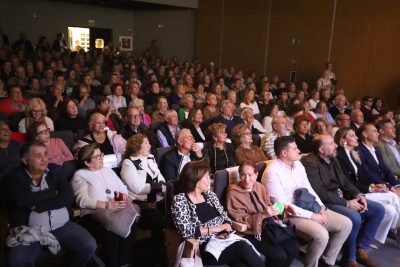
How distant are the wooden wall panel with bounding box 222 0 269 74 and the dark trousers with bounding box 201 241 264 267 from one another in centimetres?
1026


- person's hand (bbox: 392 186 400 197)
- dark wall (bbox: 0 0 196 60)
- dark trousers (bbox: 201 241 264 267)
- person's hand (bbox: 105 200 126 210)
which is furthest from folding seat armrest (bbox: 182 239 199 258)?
Result: dark wall (bbox: 0 0 196 60)

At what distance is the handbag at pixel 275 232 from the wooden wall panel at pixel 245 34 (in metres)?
9.82

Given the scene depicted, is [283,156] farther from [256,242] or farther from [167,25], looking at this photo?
[167,25]

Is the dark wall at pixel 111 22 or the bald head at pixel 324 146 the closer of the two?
the bald head at pixel 324 146

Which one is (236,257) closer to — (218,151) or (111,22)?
(218,151)

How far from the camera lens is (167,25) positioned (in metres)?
14.7

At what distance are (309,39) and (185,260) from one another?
990cm

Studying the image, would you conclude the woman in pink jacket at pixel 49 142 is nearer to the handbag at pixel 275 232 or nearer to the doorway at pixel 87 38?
the handbag at pixel 275 232

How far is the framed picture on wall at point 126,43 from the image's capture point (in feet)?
51.4

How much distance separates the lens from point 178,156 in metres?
3.81

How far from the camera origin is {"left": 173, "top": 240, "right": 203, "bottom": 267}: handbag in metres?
2.50

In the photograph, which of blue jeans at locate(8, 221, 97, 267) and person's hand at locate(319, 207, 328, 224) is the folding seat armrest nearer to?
blue jeans at locate(8, 221, 97, 267)

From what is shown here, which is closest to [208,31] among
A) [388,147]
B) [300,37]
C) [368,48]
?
[300,37]

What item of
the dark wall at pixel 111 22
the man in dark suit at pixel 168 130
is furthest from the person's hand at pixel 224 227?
the dark wall at pixel 111 22
